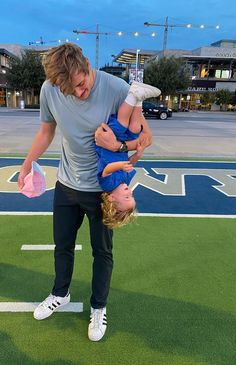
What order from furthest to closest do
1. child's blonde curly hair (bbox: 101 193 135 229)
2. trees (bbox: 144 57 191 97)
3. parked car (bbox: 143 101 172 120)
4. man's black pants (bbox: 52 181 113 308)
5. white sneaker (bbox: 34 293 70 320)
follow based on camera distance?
trees (bbox: 144 57 191 97) < parked car (bbox: 143 101 172 120) < white sneaker (bbox: 34 293 70 320) < man's black pants (bbox: 52 181 113 308) < child's blonde curly hair (bbox: 101 193 135 229)

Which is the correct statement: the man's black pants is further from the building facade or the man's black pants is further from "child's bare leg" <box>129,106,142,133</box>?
the building facade

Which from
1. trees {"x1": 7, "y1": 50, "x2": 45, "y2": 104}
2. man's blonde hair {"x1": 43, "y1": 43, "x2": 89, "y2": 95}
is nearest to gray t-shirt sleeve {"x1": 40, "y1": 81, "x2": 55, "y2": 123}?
man's blonde hair {"x1": 43, "y1": 43, "x2": 89, "y2": 95}

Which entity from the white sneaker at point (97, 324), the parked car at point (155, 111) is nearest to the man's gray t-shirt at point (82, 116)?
the white sneaker at point (97, 324)

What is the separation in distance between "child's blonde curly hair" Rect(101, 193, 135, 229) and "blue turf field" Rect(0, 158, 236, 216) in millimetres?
2979

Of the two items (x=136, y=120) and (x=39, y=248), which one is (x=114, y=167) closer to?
(x=136, y=120)

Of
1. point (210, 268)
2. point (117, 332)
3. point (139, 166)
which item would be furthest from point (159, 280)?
point (139, 166)

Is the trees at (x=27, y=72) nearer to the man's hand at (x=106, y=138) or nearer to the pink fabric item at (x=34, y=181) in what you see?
the pink fabric item at (x=34, y=181)

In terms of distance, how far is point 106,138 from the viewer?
2104mm

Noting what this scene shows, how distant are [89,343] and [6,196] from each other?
3.74 metres

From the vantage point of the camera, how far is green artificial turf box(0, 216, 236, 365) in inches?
96.8

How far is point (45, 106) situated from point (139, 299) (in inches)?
68.3

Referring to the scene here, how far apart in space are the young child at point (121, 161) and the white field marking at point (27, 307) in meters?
1.02

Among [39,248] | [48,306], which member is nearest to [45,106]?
[48,306]

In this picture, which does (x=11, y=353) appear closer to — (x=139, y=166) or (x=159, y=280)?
(x=159, y=280)
